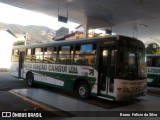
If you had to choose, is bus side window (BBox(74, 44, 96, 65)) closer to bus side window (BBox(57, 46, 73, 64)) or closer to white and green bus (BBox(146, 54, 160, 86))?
bus side window (BBox(57, 46, 73, 64))

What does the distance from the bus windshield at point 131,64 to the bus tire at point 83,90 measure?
82.9 inches

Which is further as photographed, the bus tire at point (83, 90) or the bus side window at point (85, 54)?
the bus tire at point (83, 90)

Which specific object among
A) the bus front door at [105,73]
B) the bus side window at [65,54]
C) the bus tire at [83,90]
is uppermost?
the bus side window at [65,54]

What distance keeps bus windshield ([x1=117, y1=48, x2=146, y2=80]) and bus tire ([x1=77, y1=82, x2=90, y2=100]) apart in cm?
210

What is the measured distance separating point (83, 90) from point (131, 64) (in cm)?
273

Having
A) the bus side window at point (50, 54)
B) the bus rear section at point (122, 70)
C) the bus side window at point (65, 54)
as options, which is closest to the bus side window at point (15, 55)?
the bus side window at point (50, 54)

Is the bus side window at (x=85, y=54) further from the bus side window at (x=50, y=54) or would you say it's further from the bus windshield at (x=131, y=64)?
the bus side window at (x=50, y=54)

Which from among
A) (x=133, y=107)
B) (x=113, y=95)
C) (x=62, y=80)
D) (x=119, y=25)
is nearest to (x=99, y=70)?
(x=113, y=95)

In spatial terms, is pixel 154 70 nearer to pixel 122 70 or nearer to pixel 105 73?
pixel 105 73

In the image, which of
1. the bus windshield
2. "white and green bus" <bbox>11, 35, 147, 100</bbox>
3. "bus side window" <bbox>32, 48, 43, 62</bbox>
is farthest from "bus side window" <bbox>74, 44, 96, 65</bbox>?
"bus side window" <bbox>32, 48, 43, 62</bbox>

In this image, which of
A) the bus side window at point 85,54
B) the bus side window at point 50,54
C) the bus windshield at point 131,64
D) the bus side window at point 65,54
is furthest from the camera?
the bus side window at point 50,54

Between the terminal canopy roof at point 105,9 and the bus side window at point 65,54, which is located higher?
the terminal canopy roof at point 105,9

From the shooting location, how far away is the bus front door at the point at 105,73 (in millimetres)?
9625

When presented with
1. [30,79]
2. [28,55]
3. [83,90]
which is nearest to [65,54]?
[83,90]
